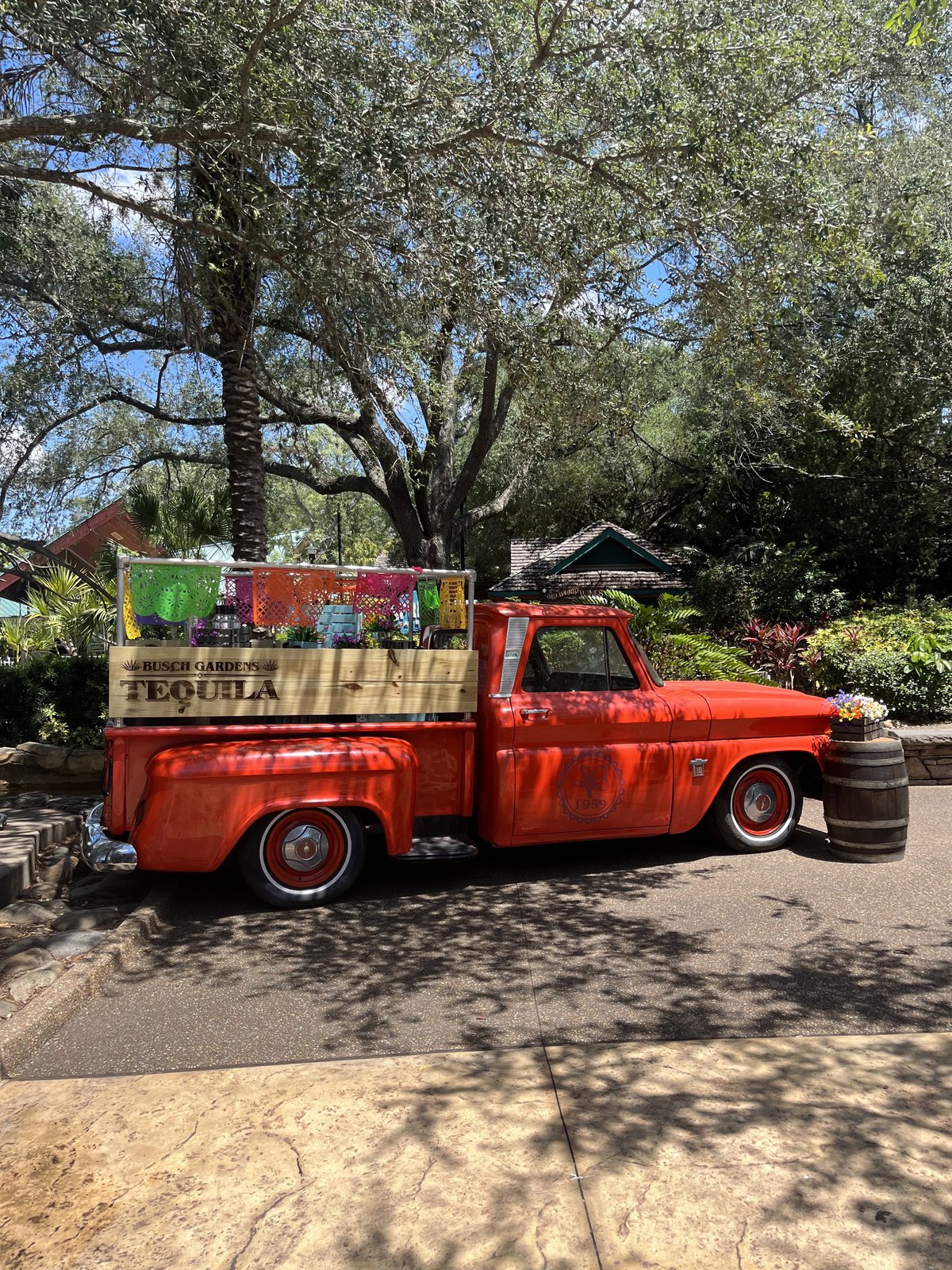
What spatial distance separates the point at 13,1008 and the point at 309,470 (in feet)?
43.9

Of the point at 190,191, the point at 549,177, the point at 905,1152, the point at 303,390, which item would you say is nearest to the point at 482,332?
the point at 549,177

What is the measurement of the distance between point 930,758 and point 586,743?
4898mm

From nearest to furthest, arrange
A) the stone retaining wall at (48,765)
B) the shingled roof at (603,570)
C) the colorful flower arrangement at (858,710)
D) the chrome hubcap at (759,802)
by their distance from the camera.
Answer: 1. the colorful flower arrangement at (858,710)
2. the chrome hubcap at (759,802)
3. the stone retaining wall at (48,765)
4. the shingled roof at (603,570)

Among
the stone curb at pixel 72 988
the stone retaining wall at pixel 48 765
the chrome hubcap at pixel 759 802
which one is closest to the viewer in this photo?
the stone curb at pixel 72 988

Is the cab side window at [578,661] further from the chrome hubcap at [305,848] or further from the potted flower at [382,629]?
the chrome hubcap at [305,848]

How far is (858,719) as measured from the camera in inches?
263

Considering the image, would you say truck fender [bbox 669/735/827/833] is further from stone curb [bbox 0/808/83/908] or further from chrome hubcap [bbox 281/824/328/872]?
stone curb [bbox 0/808/83/908]

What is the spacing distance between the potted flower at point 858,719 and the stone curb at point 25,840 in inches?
230

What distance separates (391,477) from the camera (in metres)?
16.0

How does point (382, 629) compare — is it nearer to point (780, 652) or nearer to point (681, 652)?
point (681, 652)

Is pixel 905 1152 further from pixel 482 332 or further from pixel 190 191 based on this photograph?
pixel 190 191

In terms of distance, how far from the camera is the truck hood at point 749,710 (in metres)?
6.49

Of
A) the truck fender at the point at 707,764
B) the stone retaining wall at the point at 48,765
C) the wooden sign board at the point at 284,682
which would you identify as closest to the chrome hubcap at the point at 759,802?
the truck fender at the point at 707,764

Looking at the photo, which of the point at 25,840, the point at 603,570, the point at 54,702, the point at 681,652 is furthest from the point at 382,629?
the point at 603,570
